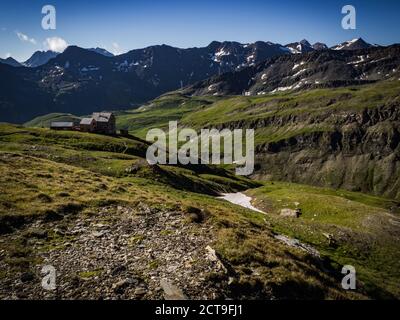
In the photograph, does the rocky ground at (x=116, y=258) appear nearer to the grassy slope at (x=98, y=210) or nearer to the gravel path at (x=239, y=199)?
the grassy slope at (x=98, y=210)

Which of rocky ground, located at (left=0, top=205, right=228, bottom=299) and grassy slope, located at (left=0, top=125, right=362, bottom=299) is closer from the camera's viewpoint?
rocky ground, located at (left=0, top=205, right=228, bottom=299)

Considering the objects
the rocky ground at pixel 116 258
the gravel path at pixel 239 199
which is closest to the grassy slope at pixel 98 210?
the rocky ground at pixel 116 258

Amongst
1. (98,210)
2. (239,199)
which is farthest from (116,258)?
(239,199)

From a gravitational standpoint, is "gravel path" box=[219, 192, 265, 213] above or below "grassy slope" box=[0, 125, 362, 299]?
below

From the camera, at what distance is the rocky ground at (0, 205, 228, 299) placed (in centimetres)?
1853

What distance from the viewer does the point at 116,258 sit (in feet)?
72.0

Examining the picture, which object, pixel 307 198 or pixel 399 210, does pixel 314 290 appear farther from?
pixel 399 210

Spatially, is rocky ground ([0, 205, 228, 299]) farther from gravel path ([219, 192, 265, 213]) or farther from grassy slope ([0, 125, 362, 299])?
gravel path ([219, 192, 265, 213])

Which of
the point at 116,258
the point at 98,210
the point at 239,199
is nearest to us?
the point at 116,258

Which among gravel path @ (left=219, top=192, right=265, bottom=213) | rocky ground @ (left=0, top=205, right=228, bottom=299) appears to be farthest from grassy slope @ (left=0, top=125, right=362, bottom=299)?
gravel path @ (left=219, top=192, right=265, bottom=213)

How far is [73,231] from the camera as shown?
25.8 meters

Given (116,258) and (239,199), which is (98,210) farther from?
(239,199)

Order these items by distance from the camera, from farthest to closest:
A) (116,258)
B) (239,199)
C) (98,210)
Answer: (239,199), (98,210), (116,258)
